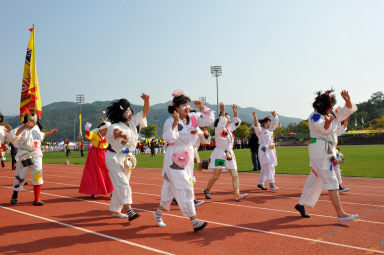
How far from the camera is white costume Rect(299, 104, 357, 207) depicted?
5.17 m

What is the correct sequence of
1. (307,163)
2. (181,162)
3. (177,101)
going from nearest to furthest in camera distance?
(181,162), (177,101), (307,163)

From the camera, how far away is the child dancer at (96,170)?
7980mm

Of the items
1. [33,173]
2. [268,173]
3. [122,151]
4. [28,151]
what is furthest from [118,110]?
[268,173]

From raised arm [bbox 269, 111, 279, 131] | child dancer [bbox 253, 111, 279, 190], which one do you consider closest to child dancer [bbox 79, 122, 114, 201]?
child dancer [bbox 253, 111, 279, 190]

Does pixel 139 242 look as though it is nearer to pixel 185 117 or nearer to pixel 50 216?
pixel 185 117

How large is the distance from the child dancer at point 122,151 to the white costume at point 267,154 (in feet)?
15.2

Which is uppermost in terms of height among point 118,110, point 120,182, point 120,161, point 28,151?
point 118,110

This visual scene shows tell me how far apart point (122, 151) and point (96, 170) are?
2980 mm

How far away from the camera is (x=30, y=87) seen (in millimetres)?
12164

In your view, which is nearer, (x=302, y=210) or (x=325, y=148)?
(x=325, y=148)

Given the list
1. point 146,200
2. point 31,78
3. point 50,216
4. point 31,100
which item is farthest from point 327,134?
point 31,78

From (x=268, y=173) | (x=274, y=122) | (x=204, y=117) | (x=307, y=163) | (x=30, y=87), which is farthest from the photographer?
(x=307, y=163)

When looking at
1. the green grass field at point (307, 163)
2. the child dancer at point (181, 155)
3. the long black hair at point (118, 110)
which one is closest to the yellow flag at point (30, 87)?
the long black hair at point (118, 110)

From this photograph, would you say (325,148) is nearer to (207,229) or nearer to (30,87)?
(207,229)
